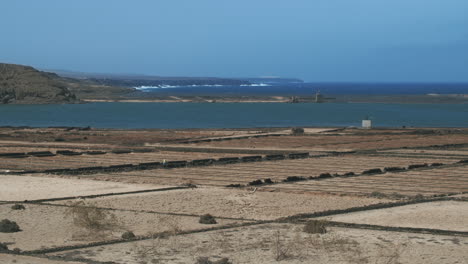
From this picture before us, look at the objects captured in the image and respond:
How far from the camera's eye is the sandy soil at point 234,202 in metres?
20.2

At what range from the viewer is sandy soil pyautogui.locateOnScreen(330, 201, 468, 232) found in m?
18.2

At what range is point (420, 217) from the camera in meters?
19.2

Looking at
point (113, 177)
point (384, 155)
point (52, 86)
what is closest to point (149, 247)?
point (113, 177)

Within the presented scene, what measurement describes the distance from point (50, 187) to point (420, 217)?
11503 mm

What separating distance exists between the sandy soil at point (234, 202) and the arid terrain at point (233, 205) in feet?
0.10

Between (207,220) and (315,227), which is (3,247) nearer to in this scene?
(207,220)

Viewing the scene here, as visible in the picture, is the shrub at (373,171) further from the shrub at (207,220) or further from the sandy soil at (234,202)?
the shrub at (207,220)

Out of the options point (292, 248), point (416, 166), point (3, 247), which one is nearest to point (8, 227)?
point (3, 247)

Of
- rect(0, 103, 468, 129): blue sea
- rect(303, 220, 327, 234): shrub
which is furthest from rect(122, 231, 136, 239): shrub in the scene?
rect(0, 103, 468, 129): blue sea

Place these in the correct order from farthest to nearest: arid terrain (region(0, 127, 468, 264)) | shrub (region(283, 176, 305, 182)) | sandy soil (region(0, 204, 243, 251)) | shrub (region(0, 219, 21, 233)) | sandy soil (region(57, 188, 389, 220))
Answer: shrub (region(283, 176, 305, 182))
sandy soil (region(57, 188, 389, 220))
shrub (region(0, 219, 21, 233))
sandy soil (region(0, 204, 243, 251))
arid terrain (region(0, 127, 468, 264))

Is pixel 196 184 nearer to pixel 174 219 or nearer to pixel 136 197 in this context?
pixel 136 197

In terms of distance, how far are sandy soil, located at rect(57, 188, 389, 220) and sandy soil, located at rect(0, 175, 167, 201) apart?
1.55m

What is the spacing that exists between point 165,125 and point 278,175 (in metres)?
42.4

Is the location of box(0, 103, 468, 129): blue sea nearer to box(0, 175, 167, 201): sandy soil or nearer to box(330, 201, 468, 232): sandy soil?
box(0, 175, 167, 201): sandy soil
